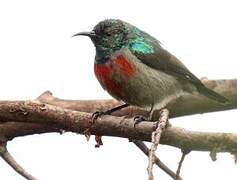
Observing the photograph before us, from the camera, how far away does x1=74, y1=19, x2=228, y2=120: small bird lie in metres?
6.50

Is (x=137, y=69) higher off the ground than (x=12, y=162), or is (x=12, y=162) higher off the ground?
(x=137, y=69)

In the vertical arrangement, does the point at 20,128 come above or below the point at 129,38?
below

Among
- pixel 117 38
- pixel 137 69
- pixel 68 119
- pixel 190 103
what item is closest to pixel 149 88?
pixel 137 69

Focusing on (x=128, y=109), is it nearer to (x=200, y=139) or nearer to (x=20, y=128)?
(x=20, y=128)

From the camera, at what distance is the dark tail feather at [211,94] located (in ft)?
19.2

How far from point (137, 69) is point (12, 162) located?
1919 millimetres

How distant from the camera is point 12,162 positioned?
5.36 meters

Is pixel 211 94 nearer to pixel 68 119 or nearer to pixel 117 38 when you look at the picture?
pixel 117 38

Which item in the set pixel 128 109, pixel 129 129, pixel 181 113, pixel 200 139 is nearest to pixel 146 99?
pixel 128 109

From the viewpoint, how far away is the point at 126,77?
6.52 metres

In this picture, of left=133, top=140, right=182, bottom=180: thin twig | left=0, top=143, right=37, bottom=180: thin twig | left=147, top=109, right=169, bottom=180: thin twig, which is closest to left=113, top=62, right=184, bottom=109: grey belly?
left=133, top=140, right=182, bottom=180: thin twig

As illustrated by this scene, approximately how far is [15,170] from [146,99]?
1860 millimetres

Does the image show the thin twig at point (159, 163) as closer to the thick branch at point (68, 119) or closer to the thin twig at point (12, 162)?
the thick branch at point (68, 119)

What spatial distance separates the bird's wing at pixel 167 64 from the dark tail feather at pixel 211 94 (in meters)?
0.66
